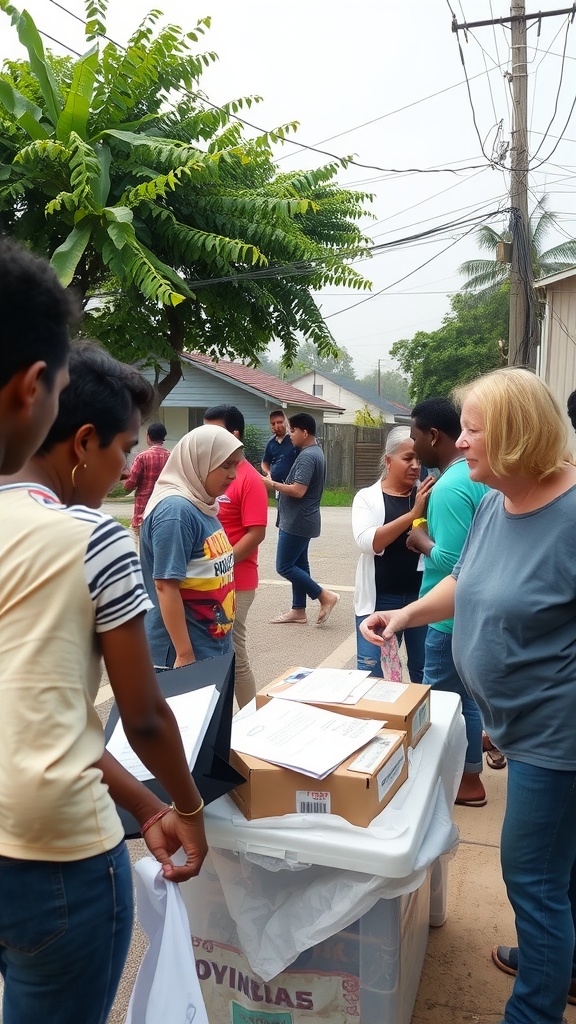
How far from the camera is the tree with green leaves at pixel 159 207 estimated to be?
654 cm

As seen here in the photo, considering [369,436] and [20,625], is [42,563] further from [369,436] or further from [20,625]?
[369,436]

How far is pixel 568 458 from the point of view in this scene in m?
1.93

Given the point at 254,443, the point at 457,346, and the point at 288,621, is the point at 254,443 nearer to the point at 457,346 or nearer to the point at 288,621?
the point at 457,346

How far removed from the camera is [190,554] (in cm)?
279

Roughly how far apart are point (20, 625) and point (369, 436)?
24.5 m

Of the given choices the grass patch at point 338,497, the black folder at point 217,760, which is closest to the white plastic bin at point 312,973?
the black folder at point 217,760

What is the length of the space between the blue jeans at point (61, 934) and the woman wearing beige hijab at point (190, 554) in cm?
158

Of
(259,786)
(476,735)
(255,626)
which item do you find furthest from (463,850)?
(255,626)

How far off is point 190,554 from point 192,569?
66 millimetres

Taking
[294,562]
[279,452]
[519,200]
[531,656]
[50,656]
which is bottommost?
[294,562]

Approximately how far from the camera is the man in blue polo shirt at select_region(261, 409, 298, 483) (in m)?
9.79

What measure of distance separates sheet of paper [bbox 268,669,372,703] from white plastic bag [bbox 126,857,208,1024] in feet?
2.19

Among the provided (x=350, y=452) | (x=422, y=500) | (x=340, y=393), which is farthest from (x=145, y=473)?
(x=340, y=393)

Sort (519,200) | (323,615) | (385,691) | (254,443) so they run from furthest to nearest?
(254,443)
(519,200)
(323,615)
(385,691)
